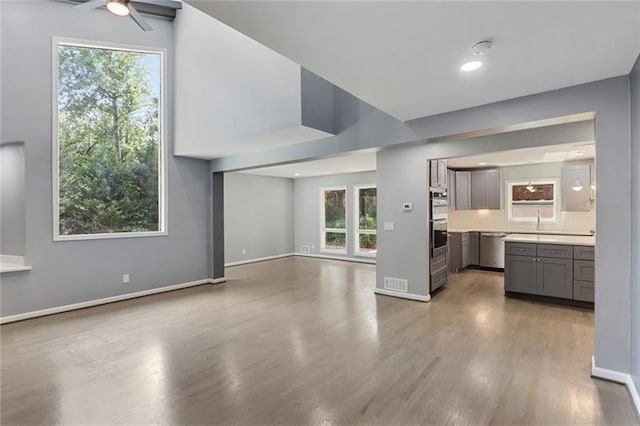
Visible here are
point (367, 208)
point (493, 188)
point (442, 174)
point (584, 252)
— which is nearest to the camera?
point (584, 252)

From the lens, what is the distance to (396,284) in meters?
5.06

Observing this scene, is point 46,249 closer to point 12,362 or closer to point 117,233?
point 117,233

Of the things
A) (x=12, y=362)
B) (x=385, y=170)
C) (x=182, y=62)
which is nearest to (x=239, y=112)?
(x=182, y=62)

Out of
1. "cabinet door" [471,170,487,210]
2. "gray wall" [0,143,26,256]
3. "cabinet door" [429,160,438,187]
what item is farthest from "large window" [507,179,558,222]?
"gray wall" [0,143,26,256]

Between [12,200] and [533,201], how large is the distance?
912cm

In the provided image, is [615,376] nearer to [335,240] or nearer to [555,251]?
[555,251]

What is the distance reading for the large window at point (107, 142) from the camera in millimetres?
4680

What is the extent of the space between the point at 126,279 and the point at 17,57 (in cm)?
338

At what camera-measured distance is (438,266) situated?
17.3 ft

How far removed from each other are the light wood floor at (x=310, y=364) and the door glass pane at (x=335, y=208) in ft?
14.5

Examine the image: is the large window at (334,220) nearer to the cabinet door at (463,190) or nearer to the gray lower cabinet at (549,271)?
the cabinet door at (463,190)

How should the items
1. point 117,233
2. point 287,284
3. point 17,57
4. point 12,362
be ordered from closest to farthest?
point 12,362, point 17,57, point 117,233, point 287,284

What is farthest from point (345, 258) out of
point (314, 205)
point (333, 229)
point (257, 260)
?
point (257, 260)

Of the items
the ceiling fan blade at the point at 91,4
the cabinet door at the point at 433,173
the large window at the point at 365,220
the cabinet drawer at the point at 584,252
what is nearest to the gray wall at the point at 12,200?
the ceiling fan blade at the point at 91,4
